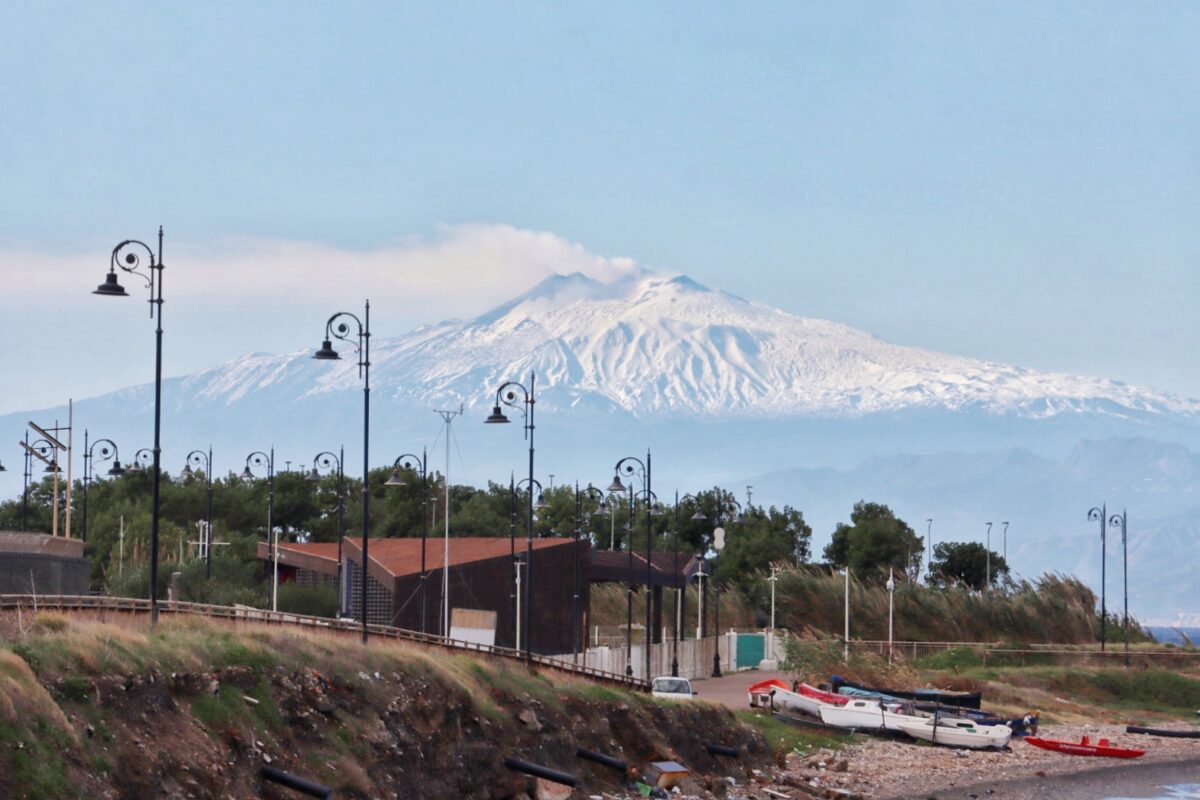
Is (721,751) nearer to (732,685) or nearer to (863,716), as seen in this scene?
(863,716)

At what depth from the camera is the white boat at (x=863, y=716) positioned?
55.0 meters

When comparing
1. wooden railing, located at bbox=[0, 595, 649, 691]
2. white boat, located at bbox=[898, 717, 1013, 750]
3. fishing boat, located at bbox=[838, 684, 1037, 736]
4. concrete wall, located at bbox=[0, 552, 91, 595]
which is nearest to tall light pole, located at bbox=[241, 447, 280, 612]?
concrete wall, located at bbox=[0, 552, 91, 595]

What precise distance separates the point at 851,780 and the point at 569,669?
8.41 meters

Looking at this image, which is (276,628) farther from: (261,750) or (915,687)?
(915,687)

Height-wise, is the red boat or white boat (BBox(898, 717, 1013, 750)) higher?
white boat (BBox(898, 717, 1013, 750))

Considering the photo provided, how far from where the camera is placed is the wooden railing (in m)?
34.3

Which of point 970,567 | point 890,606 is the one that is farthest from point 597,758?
point 970,567

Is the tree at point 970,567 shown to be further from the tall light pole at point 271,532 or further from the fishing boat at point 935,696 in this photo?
the fishing boat at point 935,696

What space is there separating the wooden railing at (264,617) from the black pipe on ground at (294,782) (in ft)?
20.9

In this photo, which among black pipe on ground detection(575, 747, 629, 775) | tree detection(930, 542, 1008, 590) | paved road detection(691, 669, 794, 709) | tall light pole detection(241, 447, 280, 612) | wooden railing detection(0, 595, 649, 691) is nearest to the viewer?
wooden railing detection(0, 595, 649, 691)

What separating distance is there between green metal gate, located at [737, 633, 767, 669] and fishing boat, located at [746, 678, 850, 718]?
2004 cm

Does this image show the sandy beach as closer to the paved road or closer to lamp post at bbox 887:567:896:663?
the paved road

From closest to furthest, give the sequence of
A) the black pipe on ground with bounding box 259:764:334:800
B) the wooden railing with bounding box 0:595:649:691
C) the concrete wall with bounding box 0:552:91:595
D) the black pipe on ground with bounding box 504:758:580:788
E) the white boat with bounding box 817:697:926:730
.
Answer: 1. the black pipe on ground with bounding box 259:764:334:800
2. the wooden railing with bounding box 0:595:649:691
3. the black pipe on ground with bounding box 504:758:580:788
4. the concrete wall with bounding box 0:552:91:595
5. the white boat with bounding box 817:697:926:730

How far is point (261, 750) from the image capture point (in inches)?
1176
